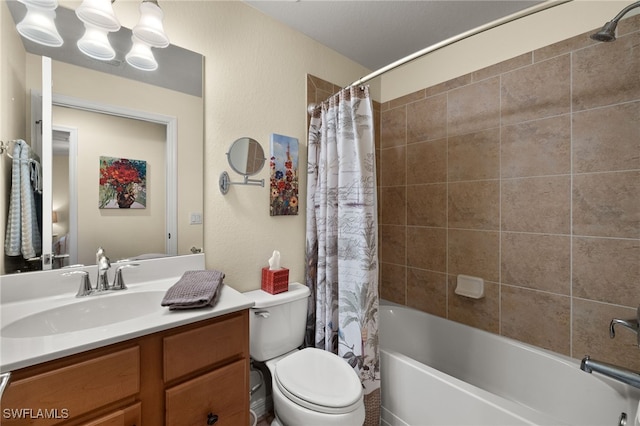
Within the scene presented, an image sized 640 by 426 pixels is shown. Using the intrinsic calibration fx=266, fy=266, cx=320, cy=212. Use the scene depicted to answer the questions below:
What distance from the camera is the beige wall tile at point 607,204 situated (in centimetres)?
130

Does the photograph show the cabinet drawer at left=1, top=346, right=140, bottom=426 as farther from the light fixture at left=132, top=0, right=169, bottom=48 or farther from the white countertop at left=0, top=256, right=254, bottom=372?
the light fixture at left=132, top=0, right=169, bottom=48

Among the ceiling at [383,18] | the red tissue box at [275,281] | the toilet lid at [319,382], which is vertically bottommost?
the toilet lid at [319,382]

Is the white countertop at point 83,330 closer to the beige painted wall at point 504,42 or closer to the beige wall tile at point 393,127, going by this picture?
the beige wall tile at point 393,127

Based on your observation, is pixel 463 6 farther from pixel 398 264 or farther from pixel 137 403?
pixel 137 403

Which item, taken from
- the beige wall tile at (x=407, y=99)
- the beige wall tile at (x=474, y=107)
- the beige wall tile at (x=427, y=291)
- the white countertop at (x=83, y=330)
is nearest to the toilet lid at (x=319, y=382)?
the white countertop at (x=83, y=330)

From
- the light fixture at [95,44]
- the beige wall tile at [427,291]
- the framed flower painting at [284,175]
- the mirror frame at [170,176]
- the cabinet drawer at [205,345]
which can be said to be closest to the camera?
the cabinet drawer at [205,345]

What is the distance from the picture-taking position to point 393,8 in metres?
1.60

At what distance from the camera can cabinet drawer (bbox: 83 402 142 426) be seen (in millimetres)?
778

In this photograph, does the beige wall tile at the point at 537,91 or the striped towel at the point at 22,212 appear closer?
the striped towel at the point at 22,212

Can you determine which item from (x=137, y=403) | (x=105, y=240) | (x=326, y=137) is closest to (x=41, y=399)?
(x=137, y=403)

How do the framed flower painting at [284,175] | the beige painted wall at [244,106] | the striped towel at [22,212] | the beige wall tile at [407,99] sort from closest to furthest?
the striped towel at [22,212] < the beige painted wall at [244,106] < the framed flower painting at [284,175] < the beige wall tile at [407,99]

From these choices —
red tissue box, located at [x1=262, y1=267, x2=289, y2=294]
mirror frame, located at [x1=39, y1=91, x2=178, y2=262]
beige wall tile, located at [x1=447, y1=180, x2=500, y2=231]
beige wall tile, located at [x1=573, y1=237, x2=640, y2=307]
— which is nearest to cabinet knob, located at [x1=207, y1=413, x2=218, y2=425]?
red tissue box, located at [x1=262, y1=267, x2=289, y2=294]

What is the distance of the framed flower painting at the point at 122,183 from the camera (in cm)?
120

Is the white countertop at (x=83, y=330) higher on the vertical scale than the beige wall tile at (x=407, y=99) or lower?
lower
